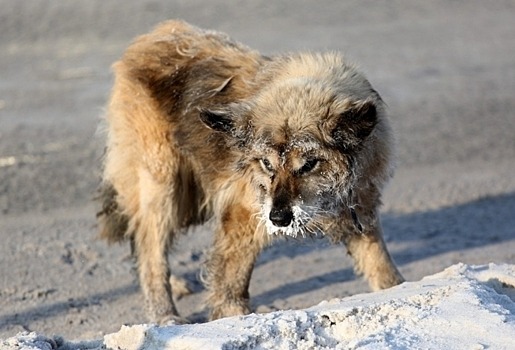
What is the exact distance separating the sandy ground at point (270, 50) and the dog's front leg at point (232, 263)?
54 cm

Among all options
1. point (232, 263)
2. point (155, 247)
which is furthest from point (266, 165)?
point (155, 247)

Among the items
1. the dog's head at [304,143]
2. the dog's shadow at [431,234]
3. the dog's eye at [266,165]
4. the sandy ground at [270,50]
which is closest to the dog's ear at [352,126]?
the dog's head at [304,143]

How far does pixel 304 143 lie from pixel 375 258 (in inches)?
51.4

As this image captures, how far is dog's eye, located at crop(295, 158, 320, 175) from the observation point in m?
5.98

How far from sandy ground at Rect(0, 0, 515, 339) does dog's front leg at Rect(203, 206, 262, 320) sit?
1.78 ft

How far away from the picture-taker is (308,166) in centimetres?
600

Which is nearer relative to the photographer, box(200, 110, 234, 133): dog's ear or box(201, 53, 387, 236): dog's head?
box(201, 53, 387, 236): dog's head

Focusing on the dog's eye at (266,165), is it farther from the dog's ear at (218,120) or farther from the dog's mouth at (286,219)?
the dog's ear at (218,120)

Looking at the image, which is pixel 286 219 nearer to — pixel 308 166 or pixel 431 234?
pixel 308 166

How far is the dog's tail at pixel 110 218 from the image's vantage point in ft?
25.5

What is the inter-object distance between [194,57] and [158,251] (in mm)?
1447

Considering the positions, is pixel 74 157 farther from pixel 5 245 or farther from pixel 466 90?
pixel 466 90

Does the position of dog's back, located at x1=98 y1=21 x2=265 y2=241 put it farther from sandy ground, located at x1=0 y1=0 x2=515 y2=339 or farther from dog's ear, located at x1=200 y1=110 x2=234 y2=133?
sandy ground, located at x1=0 y1=0 x2=515 y2=339

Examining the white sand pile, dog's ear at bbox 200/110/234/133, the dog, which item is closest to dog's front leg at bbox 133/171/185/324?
the dog
